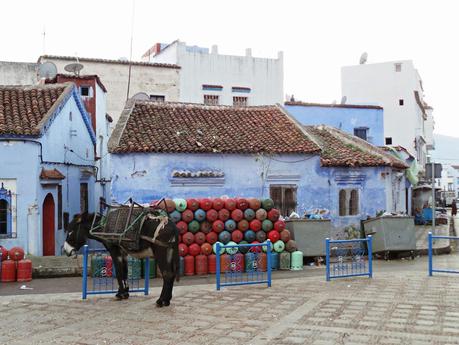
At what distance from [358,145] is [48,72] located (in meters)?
13.7

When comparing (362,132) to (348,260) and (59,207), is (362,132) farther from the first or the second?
(59,207)

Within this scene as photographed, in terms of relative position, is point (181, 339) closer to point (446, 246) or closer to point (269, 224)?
point (269, 224)

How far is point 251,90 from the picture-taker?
34469 millimetres

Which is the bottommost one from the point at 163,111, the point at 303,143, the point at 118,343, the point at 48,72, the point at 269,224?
the point at 118,343

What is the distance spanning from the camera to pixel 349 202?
63.3 feet

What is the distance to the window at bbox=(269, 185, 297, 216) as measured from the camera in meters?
18.8

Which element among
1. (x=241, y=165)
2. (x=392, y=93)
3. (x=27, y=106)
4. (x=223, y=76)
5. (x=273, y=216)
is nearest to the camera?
(x=273, y=216)

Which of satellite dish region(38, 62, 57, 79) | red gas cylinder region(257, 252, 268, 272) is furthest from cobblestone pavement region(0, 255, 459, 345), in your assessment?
satellite dish region(38, 62, 57, 79)

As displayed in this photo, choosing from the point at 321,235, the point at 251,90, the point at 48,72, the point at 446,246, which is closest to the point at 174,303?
the point at 321,235

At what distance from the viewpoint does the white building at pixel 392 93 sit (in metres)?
40.5

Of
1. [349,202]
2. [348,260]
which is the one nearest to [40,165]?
[348,260]

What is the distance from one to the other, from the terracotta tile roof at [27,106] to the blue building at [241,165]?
2.32 meters

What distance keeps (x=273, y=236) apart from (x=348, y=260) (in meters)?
2.54

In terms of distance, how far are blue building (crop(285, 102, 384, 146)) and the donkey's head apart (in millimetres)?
20073
